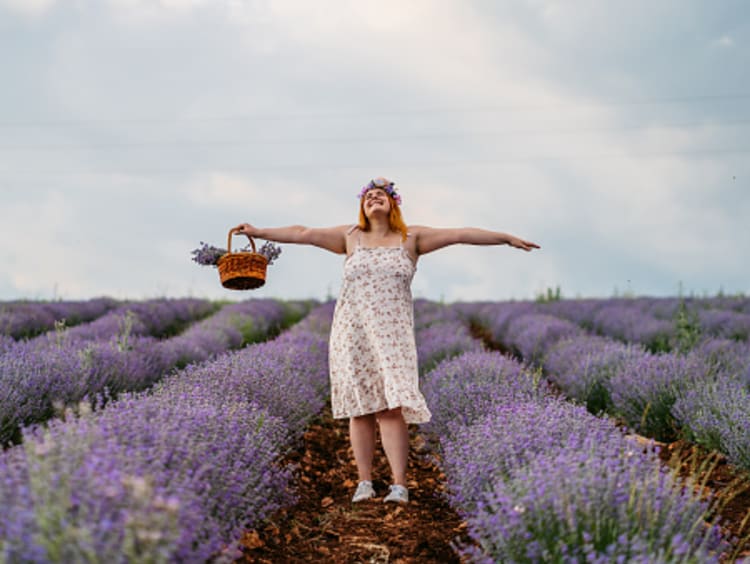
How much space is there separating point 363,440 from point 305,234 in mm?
1150

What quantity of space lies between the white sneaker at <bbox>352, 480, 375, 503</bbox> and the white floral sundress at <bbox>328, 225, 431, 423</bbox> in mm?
377

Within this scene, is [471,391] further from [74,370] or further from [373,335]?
[74,370]

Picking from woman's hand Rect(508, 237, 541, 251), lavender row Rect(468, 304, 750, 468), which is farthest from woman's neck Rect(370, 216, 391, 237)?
lavender row Rect(468, 304, 750, 468)

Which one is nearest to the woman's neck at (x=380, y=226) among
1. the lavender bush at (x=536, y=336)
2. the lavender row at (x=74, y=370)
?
the lavender row at (x=74, y=370)

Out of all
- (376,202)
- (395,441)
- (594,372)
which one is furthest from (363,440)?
(594,372)

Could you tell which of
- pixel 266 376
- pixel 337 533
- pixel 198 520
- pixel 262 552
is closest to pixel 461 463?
pixel 337 533

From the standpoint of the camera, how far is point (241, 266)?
3.93 meters

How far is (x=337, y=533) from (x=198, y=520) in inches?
54.8

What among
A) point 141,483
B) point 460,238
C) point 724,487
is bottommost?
point 724,487

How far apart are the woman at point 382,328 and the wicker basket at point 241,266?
21.3 inches

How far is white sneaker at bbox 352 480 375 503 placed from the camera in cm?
361

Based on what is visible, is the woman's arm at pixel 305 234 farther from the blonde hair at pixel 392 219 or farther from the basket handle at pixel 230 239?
the blonde hair at pixel 392 219

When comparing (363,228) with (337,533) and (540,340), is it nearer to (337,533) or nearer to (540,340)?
(337,533)

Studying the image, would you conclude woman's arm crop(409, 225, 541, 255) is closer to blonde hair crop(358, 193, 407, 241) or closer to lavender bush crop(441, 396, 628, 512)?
blonde hair crop(358, 193, 407, 241)
